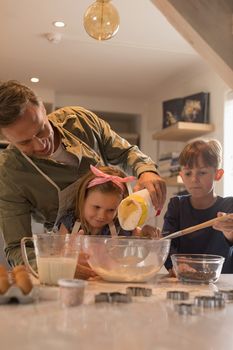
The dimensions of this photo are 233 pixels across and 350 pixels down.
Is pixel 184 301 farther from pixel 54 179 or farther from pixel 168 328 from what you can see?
pixel 54 179

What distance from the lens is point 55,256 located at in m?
0.97

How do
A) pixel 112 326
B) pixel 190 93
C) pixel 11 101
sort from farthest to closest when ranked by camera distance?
pixel 190 93 → pixel 11 101 → pixel 112 326

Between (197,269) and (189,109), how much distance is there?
2.86m

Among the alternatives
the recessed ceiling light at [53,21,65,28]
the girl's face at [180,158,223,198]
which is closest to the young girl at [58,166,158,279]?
the girl's face at [180,158,223,198]

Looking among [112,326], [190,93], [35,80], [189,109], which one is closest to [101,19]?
[112,326]

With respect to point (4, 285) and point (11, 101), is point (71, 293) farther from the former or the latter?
point (11, 101)

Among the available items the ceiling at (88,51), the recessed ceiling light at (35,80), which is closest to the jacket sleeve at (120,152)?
the ceiling at (88,51)

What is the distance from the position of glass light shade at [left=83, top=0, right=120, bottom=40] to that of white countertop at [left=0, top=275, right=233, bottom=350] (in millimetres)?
1394

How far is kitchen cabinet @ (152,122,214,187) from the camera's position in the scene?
3672 millimetres

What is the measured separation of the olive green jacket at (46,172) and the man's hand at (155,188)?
0.30 feet

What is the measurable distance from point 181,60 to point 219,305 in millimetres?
3268

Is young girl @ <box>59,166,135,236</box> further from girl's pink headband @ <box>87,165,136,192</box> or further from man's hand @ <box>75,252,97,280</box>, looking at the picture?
man's hand @ <box>75,252,97,280</box>

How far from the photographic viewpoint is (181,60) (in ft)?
12.6

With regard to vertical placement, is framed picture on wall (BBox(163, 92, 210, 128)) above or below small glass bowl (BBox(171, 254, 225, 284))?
above
